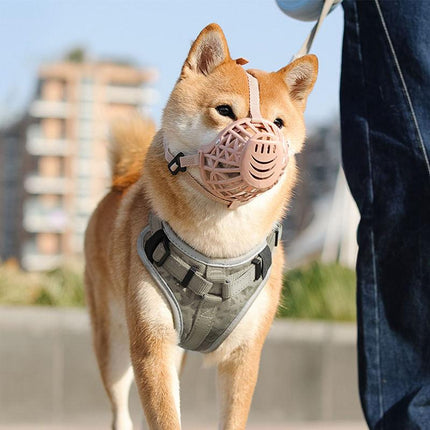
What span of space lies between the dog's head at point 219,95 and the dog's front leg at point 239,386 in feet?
2.19

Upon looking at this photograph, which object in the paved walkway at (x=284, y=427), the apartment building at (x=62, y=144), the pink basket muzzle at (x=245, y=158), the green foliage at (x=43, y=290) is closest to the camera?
the pink basket muzzle at (x=245, y=158)

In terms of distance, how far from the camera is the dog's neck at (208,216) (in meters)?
2.37

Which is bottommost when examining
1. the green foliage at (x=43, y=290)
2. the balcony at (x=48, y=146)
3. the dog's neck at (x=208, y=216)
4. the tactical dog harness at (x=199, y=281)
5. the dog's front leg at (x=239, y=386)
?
the balcony at (x=48, y=146)

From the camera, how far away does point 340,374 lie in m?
5.61

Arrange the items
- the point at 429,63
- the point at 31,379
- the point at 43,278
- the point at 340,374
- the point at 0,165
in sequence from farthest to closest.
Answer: the point at 0,165 < the point at 43,278 < the point at 340,374 < the point at 31,379 < the point at 429,63

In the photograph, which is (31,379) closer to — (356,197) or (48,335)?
(48,335)

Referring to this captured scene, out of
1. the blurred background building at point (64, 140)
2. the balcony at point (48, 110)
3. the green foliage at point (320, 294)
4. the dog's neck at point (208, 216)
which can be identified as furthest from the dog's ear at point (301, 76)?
the balcony at point (48, 110)

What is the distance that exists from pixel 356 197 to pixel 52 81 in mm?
68061

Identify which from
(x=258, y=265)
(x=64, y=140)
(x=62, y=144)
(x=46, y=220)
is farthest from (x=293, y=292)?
(x=64, y=140)

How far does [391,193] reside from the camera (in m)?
2.69

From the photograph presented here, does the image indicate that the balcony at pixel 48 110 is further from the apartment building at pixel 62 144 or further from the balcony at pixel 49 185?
the balcony at pixel 49 185

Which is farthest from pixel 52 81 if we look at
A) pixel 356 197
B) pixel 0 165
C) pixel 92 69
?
pixel 356 197

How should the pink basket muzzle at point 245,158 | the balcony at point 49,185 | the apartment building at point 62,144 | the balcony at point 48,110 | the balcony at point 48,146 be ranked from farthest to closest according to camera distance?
the balcony at point 48,110 < the balcony at point 48,146 < the balcony at point 49,185 < the apartment building at point 62,144 < the pink basket muzzle at point 245,158

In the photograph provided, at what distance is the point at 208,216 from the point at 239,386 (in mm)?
573
